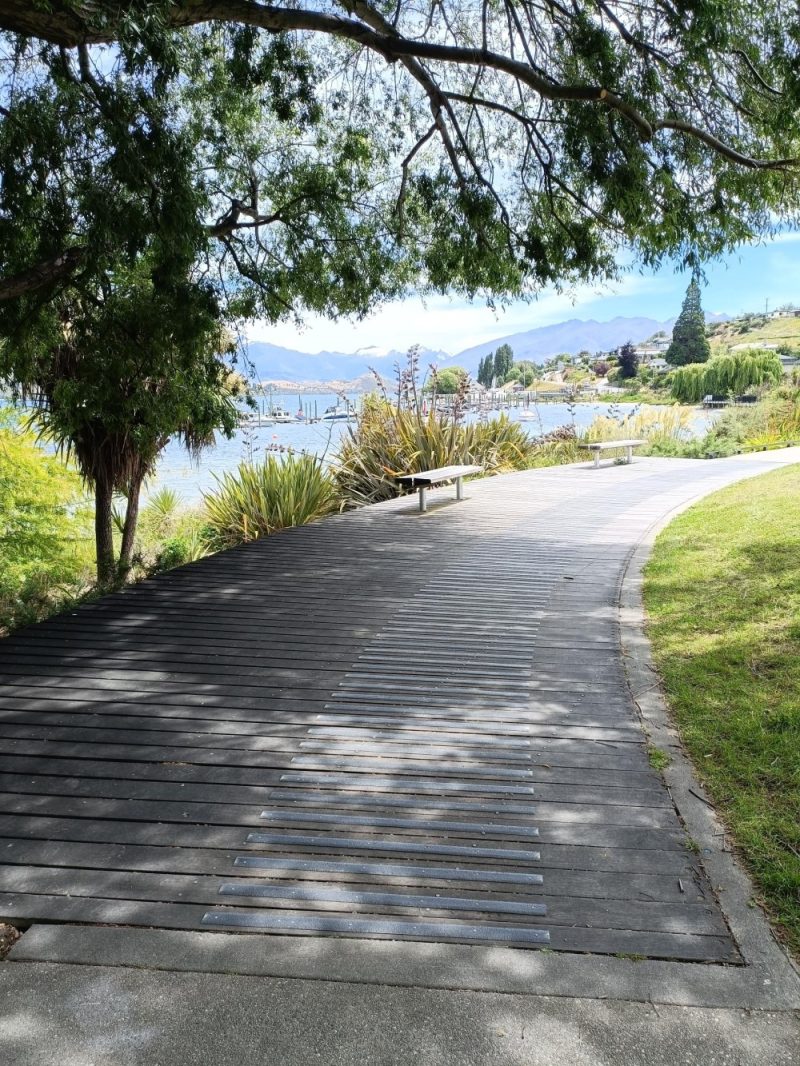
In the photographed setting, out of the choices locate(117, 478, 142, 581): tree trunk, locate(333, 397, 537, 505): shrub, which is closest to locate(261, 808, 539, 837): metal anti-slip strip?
locate(117, 478, 142, 581): tree trunk

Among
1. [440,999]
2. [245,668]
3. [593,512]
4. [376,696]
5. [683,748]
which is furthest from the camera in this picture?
[593,512]

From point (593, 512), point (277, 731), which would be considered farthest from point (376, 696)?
point (593, 512)

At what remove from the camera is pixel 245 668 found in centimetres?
455

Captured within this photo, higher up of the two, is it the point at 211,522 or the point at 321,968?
the point at 211,522

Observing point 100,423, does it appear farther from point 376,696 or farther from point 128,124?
point 376,696

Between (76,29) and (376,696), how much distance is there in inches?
168

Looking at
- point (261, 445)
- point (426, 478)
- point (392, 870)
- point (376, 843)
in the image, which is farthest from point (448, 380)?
point (392, 870)

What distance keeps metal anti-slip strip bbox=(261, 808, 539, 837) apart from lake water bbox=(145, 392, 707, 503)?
526 centimetres

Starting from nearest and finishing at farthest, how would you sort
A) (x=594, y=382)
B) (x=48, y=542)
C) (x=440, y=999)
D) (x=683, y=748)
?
(x=440, y=999) < (x=683, y=748) < (x=48, y=542) < (x=594, y=382)

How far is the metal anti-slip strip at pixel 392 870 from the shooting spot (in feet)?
8.65

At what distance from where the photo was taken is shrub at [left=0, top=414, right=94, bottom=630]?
7.54 metres

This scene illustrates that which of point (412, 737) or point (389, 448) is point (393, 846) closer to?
point (412, 737)

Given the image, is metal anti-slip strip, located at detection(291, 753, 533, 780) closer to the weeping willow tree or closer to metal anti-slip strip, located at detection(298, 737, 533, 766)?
metal anti-slip strip, located at detection(298, 737, 533, 766)

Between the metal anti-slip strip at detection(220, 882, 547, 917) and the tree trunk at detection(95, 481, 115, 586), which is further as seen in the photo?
the tree trunk at detection(95, 481, 115, 586)
